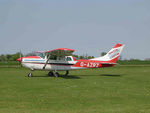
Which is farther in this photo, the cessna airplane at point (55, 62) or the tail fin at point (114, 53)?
the tail fin at point (114, 53)

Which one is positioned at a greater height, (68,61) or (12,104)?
(68,61)

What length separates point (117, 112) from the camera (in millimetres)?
6262

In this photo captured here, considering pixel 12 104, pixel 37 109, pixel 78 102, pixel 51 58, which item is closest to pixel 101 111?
pixel 78 102

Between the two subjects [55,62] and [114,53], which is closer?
[55,62]

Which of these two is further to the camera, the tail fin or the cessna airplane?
the tail fin

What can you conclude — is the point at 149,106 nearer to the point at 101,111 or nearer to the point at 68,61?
the point at 101,111

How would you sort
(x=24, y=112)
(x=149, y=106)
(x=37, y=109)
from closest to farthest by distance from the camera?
(x=24, y=112) → (x=37, y=109) → (x=149, y=106)

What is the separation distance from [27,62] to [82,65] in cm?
592

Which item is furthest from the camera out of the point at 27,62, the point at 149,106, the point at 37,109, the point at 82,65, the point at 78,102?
the point at 82,65

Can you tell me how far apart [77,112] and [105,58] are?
17032 millimetres

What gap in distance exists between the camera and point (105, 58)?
2284cm

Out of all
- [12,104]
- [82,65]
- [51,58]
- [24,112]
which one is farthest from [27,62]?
[24,112]

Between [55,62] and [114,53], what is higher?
[114,53]

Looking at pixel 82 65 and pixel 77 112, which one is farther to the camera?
pixel 82 65
